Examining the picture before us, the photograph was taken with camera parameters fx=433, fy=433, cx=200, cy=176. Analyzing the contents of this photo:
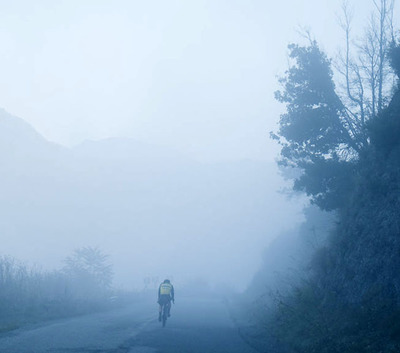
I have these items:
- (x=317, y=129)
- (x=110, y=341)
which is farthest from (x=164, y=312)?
(x=317, y=129)

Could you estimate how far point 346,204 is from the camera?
18.4 metres

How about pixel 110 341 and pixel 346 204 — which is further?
pixel 346 204

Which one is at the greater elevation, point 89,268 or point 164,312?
point 89,268

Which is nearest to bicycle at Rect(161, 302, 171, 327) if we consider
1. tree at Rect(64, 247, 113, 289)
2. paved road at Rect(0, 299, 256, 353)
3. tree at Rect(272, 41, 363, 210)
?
paved road at Rect(0, 299, 256, 353)

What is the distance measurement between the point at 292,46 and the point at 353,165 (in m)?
8.47

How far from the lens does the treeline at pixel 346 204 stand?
10.7 meters

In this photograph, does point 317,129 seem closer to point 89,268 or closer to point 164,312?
point 164,312

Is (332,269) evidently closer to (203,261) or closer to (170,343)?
(170,343)

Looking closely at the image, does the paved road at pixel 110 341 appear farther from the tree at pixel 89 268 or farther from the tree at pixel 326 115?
the tree at pixel 89 268

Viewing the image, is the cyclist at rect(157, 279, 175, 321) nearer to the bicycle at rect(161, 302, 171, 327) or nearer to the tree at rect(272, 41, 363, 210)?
the bicycle at rect(161, 302, 171, 327)

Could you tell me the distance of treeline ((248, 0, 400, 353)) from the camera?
10734mm

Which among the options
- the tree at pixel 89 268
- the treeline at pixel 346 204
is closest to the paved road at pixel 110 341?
the treeline at pixel 346 204

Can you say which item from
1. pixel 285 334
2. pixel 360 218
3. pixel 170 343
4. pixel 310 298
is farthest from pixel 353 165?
pixel 170 343

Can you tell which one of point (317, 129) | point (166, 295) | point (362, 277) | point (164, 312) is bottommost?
point (362, 277)
